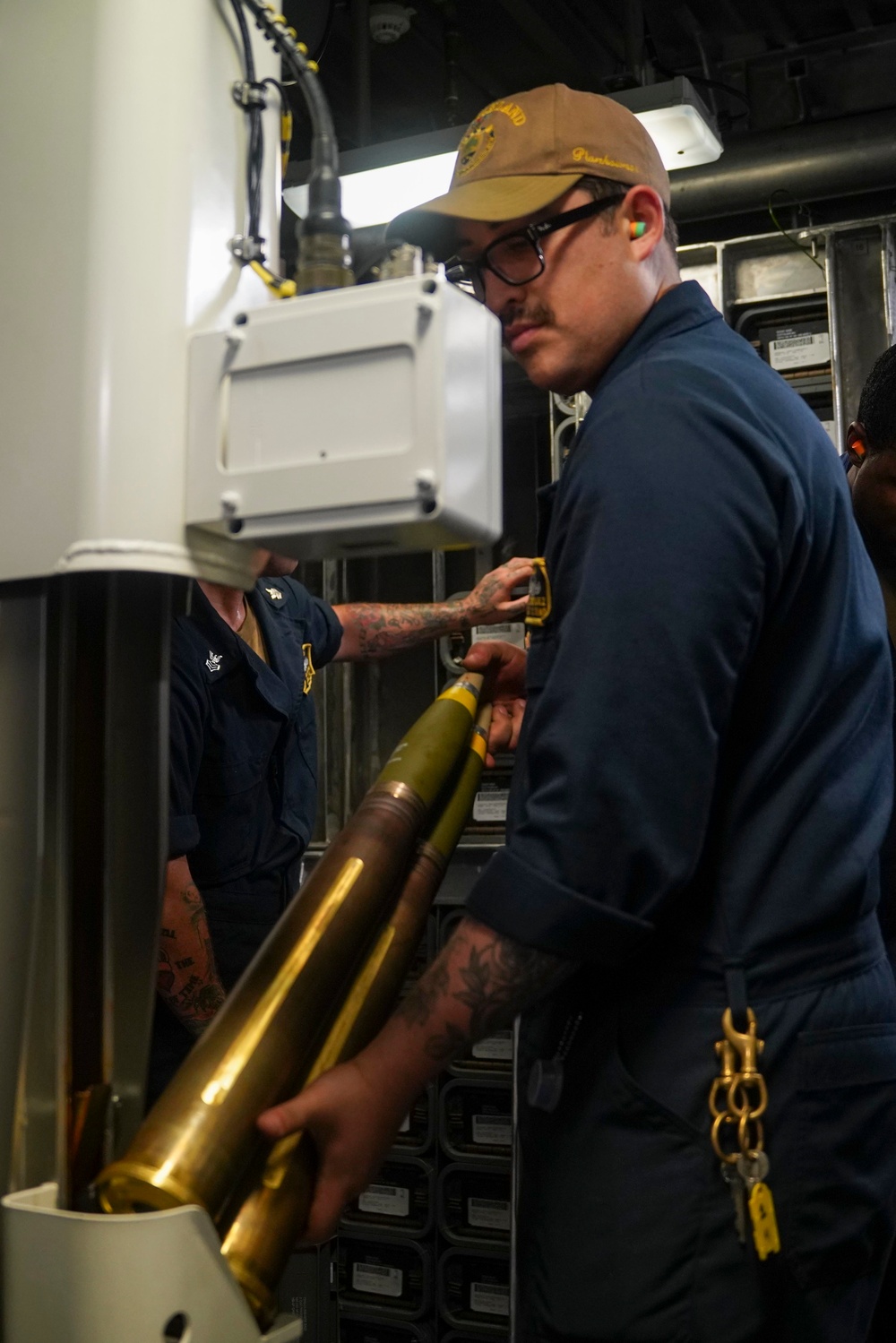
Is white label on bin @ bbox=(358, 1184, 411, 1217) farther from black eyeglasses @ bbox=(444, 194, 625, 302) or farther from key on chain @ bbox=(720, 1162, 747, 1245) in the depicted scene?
black eyeglasses @ bbox=(444, 194, 625, 302)

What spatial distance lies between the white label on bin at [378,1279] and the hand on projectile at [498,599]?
6.35 ft

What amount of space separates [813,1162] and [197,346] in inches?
37.6

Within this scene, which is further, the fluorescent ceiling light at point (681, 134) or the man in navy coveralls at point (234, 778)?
the fluorescent ceiling light at point (681, 134)

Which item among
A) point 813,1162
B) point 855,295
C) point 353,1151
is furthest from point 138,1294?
point 855,295

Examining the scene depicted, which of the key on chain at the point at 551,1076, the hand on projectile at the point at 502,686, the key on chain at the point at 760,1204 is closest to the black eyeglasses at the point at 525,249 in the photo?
the hand on projectile at the point at 502,686

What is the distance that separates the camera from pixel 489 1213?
3.36 meters

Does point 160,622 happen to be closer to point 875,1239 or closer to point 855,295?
point 875,1239

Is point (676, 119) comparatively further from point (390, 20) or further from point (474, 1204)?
point (474, 1204)

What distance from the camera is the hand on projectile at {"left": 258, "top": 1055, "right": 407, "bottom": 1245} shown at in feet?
3.69

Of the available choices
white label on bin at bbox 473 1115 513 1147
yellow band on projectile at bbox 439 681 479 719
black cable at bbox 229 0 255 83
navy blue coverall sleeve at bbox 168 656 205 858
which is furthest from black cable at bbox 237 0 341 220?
white label on bin at bbox 473 1115 513 1147

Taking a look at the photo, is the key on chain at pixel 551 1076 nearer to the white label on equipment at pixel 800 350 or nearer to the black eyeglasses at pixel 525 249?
the black eyeglasses at pixel 525 249

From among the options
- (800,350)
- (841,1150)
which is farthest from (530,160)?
(800,350)

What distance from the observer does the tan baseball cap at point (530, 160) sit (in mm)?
1489

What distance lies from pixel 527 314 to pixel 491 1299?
2776 millimetres
